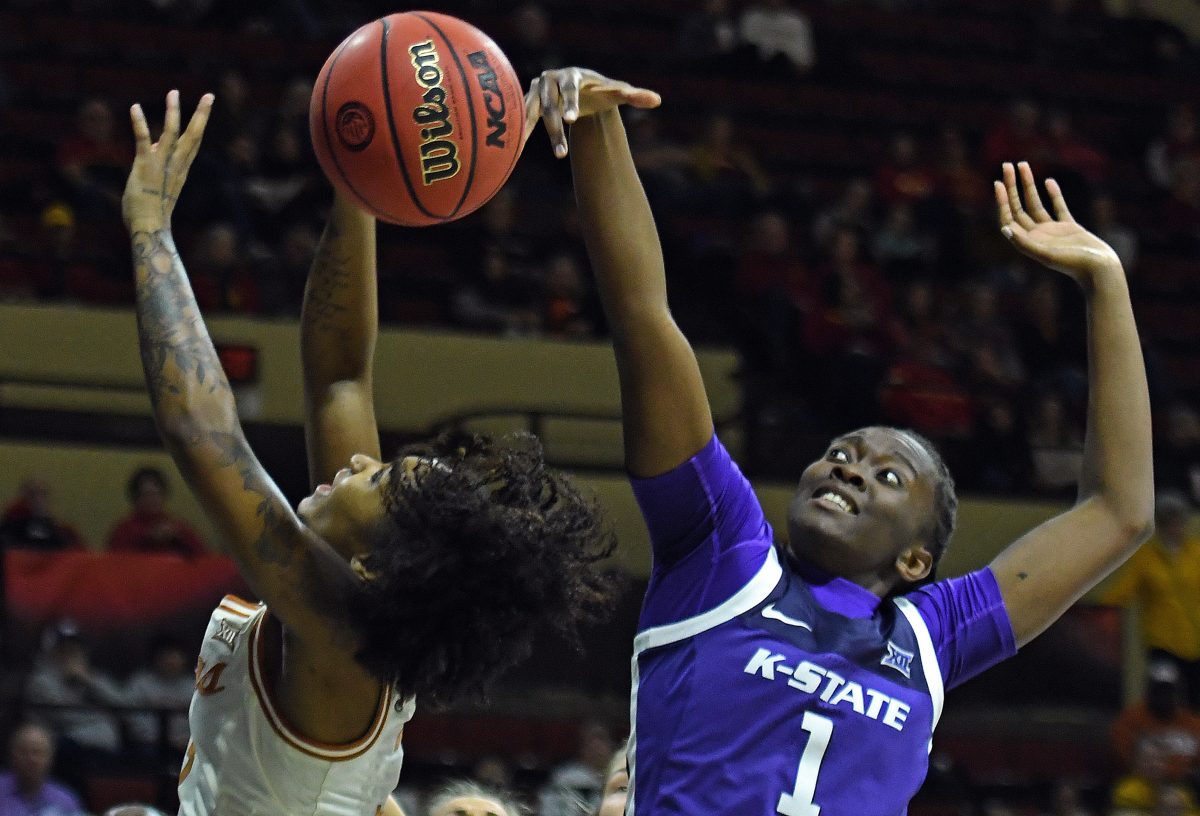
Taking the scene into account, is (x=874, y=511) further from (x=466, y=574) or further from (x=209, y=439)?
(x=209, y=439)

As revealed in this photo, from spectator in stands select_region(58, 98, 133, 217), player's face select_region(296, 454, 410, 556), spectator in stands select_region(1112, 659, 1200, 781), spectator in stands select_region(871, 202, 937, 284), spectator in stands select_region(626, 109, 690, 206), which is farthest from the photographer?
spectator in stands select_region(871, 202, 937, 284)

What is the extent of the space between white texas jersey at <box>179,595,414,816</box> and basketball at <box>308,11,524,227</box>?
32.3 inches

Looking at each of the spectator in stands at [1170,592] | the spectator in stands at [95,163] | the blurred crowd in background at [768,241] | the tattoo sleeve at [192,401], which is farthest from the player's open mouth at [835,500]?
the spectator in stands at [95,163]

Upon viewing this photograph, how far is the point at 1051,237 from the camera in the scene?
3.29 m

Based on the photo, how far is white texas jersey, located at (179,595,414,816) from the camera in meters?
2.97

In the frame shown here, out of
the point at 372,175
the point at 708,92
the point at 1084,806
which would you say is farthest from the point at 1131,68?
the point at 372,175

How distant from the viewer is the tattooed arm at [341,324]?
11.7 ft

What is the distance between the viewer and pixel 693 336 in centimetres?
1029

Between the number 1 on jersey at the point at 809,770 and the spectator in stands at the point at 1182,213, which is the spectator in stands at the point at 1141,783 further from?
the number 1 on jersey at the point at 809,770

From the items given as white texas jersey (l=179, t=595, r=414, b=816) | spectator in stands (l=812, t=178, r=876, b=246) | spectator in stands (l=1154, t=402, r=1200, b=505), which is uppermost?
white texas jersey (l=179, t=595, r=414, b=816)

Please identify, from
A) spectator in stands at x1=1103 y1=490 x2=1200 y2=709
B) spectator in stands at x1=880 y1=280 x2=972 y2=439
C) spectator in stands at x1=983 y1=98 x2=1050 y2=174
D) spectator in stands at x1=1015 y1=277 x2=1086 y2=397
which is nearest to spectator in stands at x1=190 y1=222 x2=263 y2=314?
spectator in stands at x1=880 y1=280 x2=972 y2=439

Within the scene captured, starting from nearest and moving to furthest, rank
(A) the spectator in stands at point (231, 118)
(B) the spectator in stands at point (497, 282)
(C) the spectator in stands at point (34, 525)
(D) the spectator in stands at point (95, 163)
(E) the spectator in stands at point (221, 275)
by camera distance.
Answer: (C) the spectator in stands at point (34, 525)
(E) the spectator in stands at point (221, 275)
(D) the spectator in stands at point (95, 163)
(B) the spectator in stands at point (497, 282)
(A) the spectator in stands at point (231, 118)

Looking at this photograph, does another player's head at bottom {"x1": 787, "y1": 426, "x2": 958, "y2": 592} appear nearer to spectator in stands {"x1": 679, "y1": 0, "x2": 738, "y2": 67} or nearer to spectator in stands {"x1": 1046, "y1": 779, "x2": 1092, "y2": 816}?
spectator in stands {"x1": 1046, "y1": 779, "x2": 1092, "y2": 816}

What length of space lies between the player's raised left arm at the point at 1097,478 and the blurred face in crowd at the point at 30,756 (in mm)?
4766
